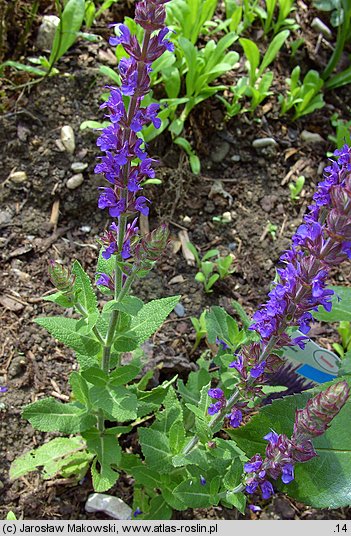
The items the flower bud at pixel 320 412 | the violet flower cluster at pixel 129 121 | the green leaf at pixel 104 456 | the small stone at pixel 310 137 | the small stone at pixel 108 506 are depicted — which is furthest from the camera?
the small stone at pixel 310 137

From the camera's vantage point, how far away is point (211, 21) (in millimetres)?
4238

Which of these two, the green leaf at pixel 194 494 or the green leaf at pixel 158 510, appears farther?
the green leaf at pixel 158 510

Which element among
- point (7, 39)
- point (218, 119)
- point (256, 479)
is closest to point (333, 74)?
point (218, 119)

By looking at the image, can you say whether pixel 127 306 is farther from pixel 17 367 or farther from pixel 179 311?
pixel 179 311

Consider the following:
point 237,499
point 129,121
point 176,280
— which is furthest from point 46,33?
point 237,499

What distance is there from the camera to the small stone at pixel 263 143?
13.4ft

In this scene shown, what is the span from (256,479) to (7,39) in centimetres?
334

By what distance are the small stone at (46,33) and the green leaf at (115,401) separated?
2.67m

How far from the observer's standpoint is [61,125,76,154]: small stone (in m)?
3.70

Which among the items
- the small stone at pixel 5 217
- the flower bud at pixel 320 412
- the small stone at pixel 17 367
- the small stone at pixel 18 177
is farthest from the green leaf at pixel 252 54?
the flower bud at pixel 320 412

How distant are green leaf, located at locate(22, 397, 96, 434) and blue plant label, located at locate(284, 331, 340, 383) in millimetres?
945

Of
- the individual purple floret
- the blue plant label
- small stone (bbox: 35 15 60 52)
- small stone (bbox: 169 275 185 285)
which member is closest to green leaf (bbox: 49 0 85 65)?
small stone (bbox: 35 15 60 52)

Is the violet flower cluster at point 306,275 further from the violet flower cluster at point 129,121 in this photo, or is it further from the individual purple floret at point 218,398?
the violet flower cluster at point 129,121

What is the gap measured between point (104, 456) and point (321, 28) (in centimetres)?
371
